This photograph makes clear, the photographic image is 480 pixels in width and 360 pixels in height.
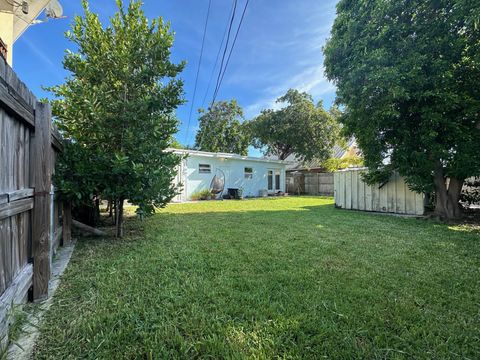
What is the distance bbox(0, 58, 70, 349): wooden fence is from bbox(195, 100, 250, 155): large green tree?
23.2 meters

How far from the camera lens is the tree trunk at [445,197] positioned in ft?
20.0

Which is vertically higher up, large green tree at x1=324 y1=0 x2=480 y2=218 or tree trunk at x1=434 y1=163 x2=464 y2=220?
large green tree at x1=324 y1=0 x2=480 y2=218

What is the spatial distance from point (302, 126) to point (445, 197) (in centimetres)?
1240

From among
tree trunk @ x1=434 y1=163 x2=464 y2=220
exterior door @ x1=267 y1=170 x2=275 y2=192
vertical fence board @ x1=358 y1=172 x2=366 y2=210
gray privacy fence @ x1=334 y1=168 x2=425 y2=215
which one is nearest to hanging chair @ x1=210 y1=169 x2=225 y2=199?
exterior door @ x1=267 y1=170 x2=275 y2=192

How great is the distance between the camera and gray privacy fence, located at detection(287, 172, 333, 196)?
17.2m

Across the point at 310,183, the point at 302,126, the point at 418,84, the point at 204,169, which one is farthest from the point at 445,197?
the point at 302,126

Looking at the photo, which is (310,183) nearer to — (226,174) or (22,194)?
(226,174)

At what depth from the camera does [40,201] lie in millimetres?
1985

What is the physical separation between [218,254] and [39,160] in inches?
89.5

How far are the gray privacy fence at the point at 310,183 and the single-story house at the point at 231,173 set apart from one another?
7.30 ft

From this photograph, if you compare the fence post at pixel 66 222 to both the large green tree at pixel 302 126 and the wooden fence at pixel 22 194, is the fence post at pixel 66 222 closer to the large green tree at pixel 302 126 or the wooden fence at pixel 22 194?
the wooden fence at pixel 22 194

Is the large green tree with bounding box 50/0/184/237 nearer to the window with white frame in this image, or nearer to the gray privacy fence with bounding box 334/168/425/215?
the gray privacy fence with bounding box 334/168/425/215

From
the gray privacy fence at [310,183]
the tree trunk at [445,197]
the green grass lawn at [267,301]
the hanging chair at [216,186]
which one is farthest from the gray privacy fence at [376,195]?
the gray privacy fence at [310,183]

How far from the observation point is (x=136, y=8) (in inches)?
160
